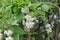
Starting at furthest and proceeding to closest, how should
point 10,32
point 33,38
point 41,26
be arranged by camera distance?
point 41,26, point 33,38, point 10,32

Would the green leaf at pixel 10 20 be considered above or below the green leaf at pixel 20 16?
below

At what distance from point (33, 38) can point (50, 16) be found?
24 cm

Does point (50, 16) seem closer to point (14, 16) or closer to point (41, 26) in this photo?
point (41, 26)

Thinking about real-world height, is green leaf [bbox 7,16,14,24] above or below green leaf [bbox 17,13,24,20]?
below

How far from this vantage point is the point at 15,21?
2.58ft

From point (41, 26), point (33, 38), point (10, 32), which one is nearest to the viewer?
point (10, 32)

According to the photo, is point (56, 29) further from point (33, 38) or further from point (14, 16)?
point (14, 16)

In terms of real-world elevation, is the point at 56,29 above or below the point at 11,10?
below

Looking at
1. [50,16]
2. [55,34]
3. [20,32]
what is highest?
[20,32]

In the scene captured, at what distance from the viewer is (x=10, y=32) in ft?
2.44

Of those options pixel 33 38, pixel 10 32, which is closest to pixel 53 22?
pixel 33 38

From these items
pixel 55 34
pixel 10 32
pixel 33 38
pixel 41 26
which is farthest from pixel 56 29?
pixel 10 32

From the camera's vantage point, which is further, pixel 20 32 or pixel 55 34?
pixel 55 34

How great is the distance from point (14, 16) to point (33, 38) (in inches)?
24.0
